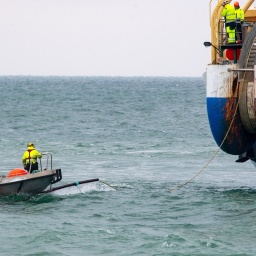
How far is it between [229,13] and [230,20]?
186mm

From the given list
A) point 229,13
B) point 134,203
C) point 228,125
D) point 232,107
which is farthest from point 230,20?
point 134,203

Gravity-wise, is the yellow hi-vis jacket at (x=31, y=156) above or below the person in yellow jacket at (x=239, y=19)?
below

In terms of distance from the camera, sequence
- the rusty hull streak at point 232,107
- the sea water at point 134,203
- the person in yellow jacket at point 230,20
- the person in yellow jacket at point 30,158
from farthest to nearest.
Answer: the person in yellow jacket at point 30,158 → the person in yellow jacket at point 230,20 → the rusty hull streak at point 232,107 → the sea water at point 134,203

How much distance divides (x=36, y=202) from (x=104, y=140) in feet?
62.0

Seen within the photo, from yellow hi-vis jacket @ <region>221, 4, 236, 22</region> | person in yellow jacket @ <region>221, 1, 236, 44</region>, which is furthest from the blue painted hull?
yellow hi-vis jacket @ <region>221, 4, 236, 22</region>

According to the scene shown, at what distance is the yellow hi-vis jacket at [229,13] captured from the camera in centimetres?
2284

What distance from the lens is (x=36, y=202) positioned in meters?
22.7

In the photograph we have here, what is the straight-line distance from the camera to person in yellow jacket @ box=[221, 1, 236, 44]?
22.7 m

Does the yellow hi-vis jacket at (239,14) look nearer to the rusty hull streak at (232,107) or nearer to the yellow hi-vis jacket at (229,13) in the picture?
the yellow hi-vis jacket at (229,13)

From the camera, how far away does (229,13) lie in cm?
2286

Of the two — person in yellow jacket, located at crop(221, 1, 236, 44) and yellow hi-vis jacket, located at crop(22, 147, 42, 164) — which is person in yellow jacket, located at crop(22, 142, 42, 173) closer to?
yellow hi-vis jacket, located at crop(22, 147, 42, 164)

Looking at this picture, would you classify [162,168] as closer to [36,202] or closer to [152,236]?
[36,202]

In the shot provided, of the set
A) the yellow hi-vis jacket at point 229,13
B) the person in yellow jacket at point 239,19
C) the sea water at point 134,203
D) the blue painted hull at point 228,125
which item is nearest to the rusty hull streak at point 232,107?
the blue painted hull at point 228,125

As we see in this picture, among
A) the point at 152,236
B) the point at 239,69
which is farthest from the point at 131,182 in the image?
the point at 152,236
